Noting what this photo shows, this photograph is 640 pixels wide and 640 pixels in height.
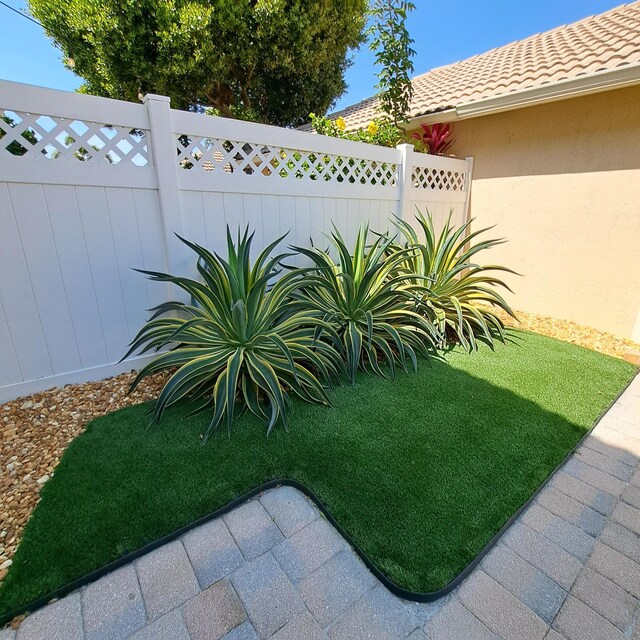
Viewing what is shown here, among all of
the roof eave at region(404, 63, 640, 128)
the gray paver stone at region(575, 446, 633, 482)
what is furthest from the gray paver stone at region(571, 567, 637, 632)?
the roof eave at region(404, 63, 640, 128)

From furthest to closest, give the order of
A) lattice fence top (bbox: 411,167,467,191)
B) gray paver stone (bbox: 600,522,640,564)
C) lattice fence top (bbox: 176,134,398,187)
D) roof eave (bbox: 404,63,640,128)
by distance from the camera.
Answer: lattice fence top (bbox: 411,167,467,191)
roof eave (bbox: 404,63,640,128)
lattice fence top (bbox: 176,134,398,187)
gray paver stone (bbox: 600,522,640,564)

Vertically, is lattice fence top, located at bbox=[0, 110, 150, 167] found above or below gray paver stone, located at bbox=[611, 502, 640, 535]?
above

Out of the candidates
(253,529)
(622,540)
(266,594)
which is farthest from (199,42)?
(622,540)

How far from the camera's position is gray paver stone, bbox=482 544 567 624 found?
4.10ft

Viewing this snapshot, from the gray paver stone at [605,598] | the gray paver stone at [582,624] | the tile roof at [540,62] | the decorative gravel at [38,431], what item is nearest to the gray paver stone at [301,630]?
the gray paver stone at [582,624]

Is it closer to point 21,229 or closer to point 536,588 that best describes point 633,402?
point 536,588

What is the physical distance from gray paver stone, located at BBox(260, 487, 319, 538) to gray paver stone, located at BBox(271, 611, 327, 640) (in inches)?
13.2

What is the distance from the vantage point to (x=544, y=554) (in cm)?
145

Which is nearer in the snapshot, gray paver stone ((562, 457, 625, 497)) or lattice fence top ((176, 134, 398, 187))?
gray paver stone ((562, 457, 625, 497))

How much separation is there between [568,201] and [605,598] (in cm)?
388

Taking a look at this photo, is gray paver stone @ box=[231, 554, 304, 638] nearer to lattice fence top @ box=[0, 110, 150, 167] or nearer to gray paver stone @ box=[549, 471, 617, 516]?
gray paver stone @ box=[549, 471, 617, 516]

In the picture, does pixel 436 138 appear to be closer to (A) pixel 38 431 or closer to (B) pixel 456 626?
(B) pixel 456 626

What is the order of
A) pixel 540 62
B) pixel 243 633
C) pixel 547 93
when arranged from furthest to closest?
pixel 540 62, pixel 547 93, pixel 243 633

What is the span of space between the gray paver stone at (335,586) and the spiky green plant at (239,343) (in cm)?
82
